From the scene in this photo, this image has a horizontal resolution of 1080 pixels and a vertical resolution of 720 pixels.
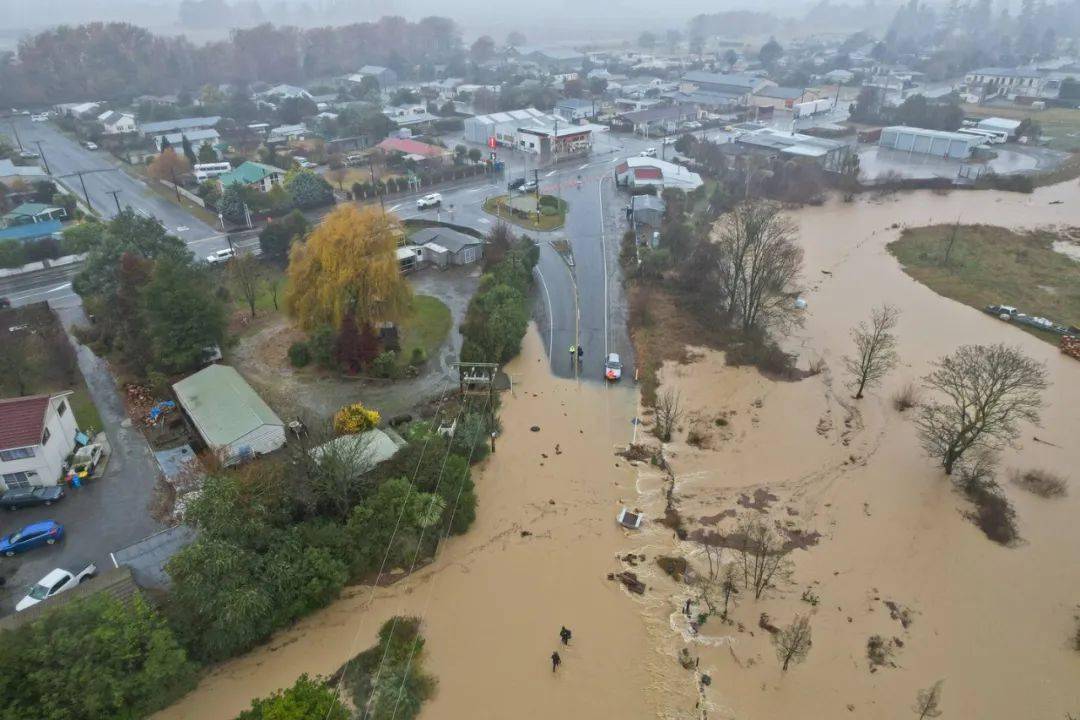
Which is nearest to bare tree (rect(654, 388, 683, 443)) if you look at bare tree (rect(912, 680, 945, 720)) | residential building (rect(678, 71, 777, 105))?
bare tree (rect(912, 680, 945, 720))

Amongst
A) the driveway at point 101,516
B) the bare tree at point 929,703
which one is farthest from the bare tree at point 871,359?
the driveway at point 101,516

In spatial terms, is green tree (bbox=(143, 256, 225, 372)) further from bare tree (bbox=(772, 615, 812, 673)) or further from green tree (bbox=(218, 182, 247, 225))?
bare tree (bbox=(772, 615, 812, 673))

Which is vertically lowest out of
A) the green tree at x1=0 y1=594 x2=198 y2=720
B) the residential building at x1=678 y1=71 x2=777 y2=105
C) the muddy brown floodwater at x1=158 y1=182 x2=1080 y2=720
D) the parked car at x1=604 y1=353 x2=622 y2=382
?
the muddy brown floodwater at x1=158 y1=182 x2=1080 y2=720

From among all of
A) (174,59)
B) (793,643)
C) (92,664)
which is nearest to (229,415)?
(92,664)

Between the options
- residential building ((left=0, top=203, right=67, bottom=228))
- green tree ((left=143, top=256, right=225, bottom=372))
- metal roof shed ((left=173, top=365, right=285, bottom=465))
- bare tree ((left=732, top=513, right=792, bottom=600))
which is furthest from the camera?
residential building ((left=0, top=203, right=67, bottom=228))

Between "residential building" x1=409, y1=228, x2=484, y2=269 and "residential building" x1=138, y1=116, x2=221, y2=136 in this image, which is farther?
"residential building" x1=138, y1=116, x2=221, y2=136

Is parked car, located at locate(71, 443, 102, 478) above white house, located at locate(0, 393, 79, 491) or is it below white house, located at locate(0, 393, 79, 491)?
below

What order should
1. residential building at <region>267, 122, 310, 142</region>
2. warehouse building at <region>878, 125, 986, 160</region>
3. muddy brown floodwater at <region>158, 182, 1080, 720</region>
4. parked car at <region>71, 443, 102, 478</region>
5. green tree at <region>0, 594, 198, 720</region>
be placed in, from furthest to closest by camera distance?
residential building at <region>267, 122, 310, 142</region>, warehouse building at <region>878, 125, 986, 160</region>, parked car at <region>71, 443, 102, 478</region>, muddy brown floodwater at <region>158, 182, 1080, 720</region>, green tree at <region>0, 594, 198, 720</region>

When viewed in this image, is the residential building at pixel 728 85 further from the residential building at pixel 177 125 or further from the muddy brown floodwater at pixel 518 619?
the muddy brown floodwater at pixel 518 619
